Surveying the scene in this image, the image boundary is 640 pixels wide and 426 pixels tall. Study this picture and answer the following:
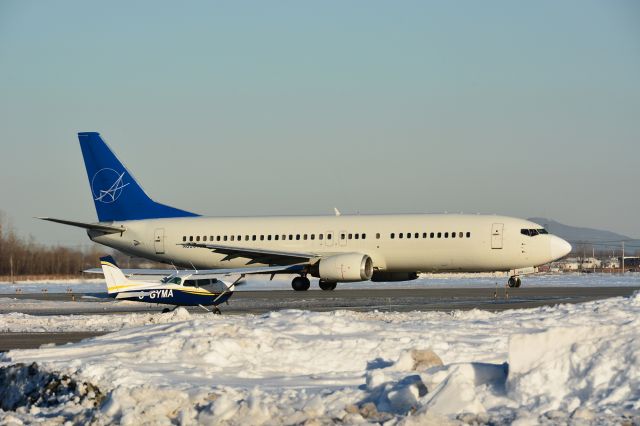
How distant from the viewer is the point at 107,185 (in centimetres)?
4888

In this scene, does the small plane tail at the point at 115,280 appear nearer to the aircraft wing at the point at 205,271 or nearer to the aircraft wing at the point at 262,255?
the aircraft wing at the point at 205,271

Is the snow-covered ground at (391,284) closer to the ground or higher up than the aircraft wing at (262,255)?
closer to the ground

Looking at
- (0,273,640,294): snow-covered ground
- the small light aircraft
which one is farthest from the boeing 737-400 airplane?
the small light aircraft

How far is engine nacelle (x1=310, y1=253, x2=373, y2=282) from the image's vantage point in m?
42.3

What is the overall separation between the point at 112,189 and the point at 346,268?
13019 mm

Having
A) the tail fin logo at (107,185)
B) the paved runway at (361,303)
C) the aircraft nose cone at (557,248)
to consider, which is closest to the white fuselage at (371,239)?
the aircraft nose cone at (557,248)

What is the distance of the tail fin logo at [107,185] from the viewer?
48781 millimetres

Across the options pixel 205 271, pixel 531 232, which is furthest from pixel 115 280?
pixel 531 232

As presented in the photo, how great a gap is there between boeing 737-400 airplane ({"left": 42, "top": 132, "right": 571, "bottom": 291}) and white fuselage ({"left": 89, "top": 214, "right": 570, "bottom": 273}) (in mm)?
41

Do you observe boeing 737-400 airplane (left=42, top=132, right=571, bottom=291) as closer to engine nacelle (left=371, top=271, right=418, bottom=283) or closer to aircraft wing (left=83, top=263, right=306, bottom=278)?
engine nacelle (left=371, top=271, right=418, bottom=283)

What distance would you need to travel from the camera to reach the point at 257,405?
10461 millimetres

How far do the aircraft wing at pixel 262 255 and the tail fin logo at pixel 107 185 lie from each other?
17.0 feet

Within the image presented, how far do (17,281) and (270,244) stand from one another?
3571 cm

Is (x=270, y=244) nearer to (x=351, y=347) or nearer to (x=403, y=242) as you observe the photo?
(x=403, y=242)
